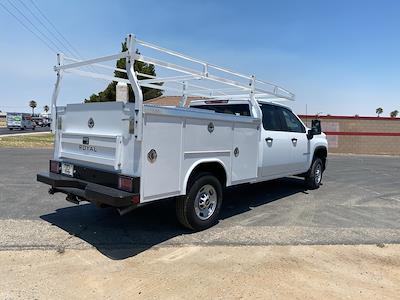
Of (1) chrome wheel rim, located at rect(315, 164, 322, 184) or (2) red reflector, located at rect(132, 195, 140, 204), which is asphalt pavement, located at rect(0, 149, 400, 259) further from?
(2) red reflector, located at rect(132, 195, 140, 204)

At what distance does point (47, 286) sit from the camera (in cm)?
390

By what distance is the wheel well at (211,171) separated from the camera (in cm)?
553

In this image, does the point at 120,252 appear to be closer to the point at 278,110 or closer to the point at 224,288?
the point at 224,288

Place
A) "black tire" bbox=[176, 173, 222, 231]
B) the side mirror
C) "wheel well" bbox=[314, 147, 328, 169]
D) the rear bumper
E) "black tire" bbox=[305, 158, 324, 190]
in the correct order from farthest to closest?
1. "wheel well" bbox=[314, 147, 328, 169]
2. "black tire" bbox=[305, 158, 324, 190]
3. the side mirror
4. "black tire" bbox=[176, 173, 222, 231]
5. the rear bumper

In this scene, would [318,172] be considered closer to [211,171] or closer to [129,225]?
[211,171]

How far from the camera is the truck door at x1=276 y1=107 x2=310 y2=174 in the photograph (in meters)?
8.15

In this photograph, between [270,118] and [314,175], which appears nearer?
[270,118]

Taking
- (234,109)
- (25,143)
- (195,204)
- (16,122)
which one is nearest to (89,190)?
(195,204)

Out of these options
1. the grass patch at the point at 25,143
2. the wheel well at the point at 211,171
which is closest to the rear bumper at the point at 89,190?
the wheel well at the point at 211,171

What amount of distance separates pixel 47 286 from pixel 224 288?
182 cm

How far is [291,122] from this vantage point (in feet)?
27.5

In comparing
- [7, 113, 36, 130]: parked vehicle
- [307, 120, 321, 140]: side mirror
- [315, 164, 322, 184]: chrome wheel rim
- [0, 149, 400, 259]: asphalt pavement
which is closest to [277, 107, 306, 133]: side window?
[307, 120, 321, 140]: side mirror

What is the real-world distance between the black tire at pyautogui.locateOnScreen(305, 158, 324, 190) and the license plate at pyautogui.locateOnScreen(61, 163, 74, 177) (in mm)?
5839

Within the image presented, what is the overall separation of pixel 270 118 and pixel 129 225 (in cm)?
344
